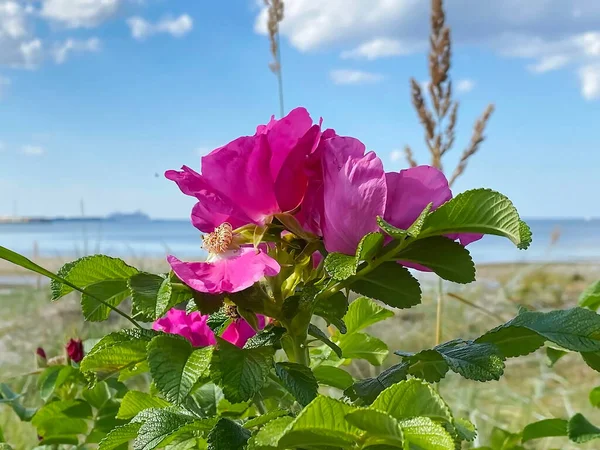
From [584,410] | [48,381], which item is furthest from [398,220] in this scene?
[584,410]

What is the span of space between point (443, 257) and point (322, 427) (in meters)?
0.17

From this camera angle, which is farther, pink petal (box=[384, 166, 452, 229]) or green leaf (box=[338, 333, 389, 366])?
green leaf (box=[338, 333, 389, 366])

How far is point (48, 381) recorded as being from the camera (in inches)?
41.6

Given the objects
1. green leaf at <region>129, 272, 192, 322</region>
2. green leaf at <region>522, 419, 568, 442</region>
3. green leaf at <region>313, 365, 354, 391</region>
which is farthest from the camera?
green leaf at <region>522, 419, 568, 442</region>

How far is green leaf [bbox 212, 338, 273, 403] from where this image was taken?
47 cm

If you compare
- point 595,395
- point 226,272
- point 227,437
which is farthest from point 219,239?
point 595,395

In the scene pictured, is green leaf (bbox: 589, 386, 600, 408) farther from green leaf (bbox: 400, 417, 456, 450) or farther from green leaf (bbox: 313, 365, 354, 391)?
green leaf (bbox: 400, 417, 456, 450)

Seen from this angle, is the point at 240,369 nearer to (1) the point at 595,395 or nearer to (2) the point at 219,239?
(2) the point at 219,239

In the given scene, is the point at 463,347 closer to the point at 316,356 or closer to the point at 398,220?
the point at 398,220

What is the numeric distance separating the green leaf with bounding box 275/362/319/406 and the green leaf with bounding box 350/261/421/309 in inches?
3.3

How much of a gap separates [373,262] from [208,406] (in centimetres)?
33

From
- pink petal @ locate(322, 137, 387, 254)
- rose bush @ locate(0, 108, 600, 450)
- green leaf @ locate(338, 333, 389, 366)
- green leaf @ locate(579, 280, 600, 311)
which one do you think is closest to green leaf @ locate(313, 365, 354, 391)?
green leaf @ locate(338, 333, 389, 366)

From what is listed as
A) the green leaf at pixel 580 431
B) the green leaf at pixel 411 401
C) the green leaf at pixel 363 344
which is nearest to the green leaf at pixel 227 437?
the green leaf at pixel 411 401

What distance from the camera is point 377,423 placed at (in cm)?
41
